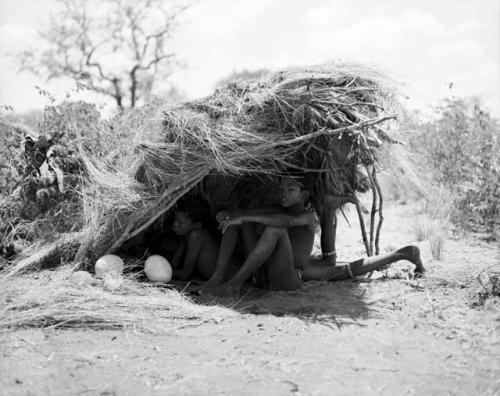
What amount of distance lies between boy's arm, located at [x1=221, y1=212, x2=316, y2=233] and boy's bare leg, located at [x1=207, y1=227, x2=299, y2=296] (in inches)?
1.9

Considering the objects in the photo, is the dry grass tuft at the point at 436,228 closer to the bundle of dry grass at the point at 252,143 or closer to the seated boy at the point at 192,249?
the bundle of dry grass at the point at 252,143

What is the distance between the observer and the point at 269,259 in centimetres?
457

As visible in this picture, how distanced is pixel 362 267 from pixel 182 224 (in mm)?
1536

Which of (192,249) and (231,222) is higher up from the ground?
(231,222)

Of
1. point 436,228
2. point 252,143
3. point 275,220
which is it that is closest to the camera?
point 252,143

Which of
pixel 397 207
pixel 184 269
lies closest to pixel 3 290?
pixel 184 269

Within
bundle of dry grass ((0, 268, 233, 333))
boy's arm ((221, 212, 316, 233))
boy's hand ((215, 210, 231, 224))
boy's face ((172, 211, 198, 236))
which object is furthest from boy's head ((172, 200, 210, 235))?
bundle of dry grass ((0, 268, 233, 333))

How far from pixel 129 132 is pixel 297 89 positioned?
213 centimetres

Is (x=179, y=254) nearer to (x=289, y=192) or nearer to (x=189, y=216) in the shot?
(x=189, y=216)

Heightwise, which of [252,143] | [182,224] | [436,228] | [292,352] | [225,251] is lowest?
[292,352]

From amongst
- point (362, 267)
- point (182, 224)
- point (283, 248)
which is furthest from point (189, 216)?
point (362, 267)

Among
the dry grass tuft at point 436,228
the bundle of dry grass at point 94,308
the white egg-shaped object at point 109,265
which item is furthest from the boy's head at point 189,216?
the dry grass tuft at point 436,228

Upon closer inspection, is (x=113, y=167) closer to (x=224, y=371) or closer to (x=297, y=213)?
(x=297, y=213)

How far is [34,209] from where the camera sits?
5242mm
